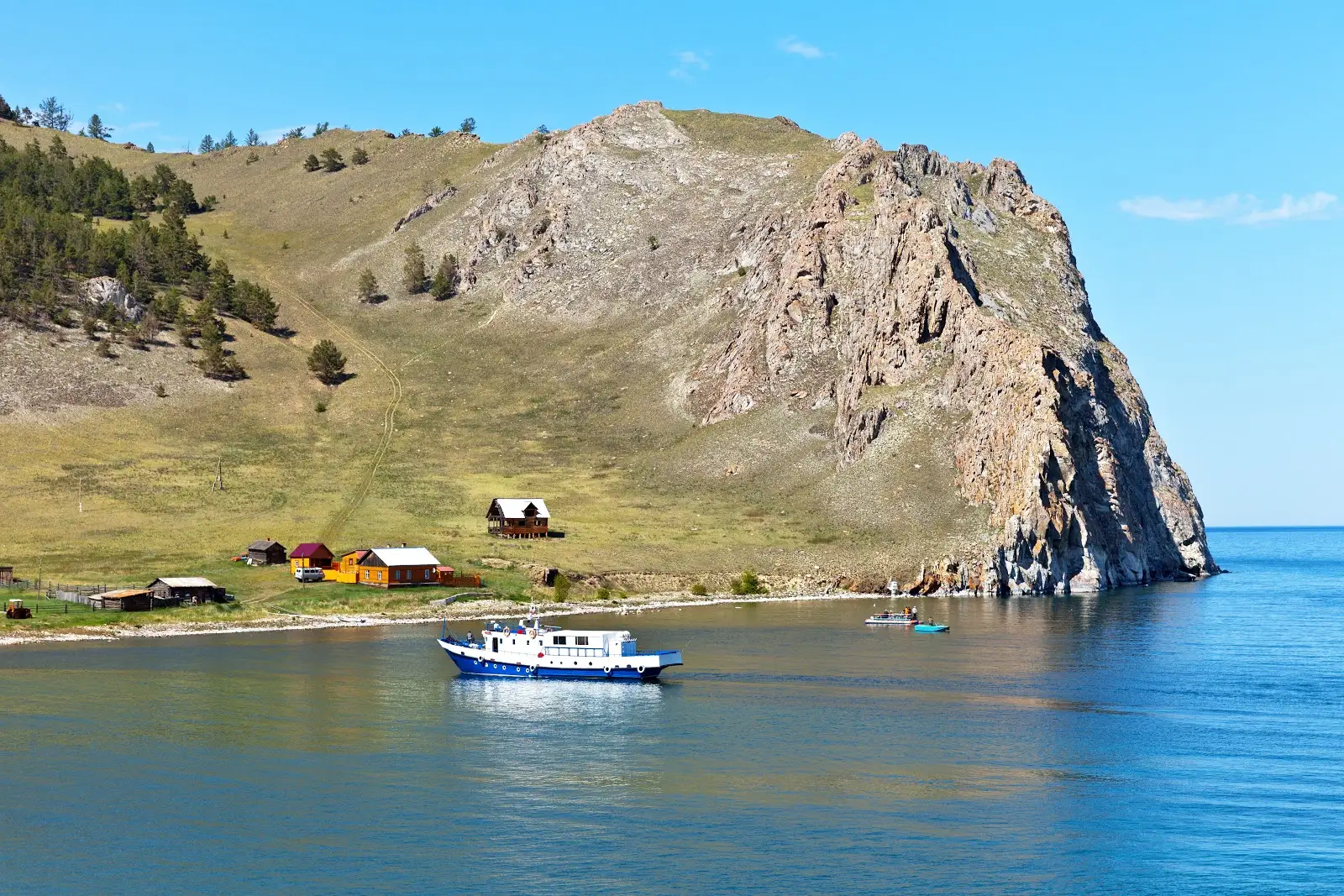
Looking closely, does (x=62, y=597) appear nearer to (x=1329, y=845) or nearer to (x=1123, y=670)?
(x=1123, y=670)

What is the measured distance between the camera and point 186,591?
440 ft

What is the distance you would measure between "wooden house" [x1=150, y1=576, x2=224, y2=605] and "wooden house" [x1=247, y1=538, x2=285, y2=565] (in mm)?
16654

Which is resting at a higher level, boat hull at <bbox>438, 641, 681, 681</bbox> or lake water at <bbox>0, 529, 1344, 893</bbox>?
boat hull at <bbox>438, 641, 681, 681</bbox>

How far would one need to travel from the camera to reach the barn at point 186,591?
133375mm

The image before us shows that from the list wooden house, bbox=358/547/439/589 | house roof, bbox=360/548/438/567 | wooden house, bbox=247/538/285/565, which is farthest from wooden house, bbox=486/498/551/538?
wooden house, bbox=247/538/285/565

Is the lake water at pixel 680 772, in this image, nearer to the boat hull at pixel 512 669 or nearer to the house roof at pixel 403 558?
the boat hull at pixel 512 669

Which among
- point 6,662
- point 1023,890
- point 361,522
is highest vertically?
point 361,522

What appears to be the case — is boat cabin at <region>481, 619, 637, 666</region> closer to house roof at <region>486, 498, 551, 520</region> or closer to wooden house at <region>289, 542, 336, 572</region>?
wooden house at <region>289, 542, 336, 572</region>

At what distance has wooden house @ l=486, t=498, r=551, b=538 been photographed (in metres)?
175

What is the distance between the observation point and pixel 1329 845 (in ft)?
193

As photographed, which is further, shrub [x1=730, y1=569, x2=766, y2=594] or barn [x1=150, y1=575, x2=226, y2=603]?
shrub [x1=730, y1=569, x2=766, y2=594]

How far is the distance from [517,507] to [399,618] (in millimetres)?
39259

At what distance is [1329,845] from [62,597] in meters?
112

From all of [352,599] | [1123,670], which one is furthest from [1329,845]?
[352,599]
